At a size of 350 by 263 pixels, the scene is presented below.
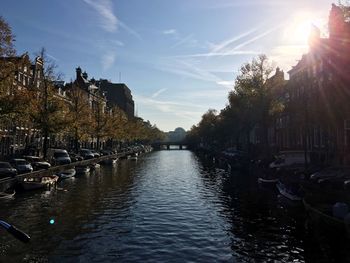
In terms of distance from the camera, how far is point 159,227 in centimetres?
2653

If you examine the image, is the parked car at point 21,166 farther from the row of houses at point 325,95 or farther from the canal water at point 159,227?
the row of houses at point 325,95

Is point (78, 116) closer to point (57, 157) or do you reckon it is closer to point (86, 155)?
point (86, 155)

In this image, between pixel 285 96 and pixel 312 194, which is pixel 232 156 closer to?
pixel 285 96

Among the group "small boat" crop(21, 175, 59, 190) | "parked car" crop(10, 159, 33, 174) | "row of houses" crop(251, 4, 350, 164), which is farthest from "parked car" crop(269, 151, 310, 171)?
"parked car" crop(10, 159, 33, 174)

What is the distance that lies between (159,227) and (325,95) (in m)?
26.1

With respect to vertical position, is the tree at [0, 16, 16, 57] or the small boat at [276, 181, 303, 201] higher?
the tree at [0, 16, 16, 57]

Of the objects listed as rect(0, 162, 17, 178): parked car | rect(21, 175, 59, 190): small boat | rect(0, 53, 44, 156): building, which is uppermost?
rect(0, 53, 44, 156): building

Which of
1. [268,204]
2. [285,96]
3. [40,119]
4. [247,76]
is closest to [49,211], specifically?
[268,204]

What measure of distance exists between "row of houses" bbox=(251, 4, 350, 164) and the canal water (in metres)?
10.8

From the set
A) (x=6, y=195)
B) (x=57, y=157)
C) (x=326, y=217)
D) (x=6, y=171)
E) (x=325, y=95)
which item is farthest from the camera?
(x=57, y=157)

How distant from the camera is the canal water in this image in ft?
67.1

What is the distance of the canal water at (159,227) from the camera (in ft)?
67.1

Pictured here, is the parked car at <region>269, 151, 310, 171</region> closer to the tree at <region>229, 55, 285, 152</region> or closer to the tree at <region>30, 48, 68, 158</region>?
the tree at <region>229, 55, 285, 152</region>

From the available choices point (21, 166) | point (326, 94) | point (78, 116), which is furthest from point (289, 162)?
point (78, 116)
